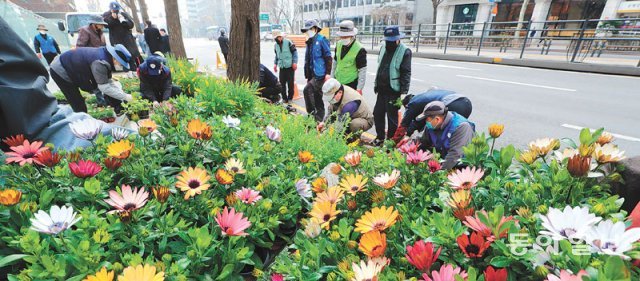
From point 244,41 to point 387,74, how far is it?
1.93 meters

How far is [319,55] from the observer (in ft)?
16.9

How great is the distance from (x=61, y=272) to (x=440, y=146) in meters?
2.44

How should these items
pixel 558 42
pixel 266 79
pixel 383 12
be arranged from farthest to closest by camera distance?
pixel 383 12 < pixel 558 42 < pixel 266 79

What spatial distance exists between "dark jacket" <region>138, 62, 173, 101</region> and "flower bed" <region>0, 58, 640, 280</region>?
2882mm

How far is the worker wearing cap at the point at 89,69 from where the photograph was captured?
3604 millimetres

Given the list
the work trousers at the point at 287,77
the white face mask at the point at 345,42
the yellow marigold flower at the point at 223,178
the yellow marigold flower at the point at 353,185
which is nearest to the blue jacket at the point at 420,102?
the white face mask at the point at 345,42

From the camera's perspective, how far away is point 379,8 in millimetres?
37125

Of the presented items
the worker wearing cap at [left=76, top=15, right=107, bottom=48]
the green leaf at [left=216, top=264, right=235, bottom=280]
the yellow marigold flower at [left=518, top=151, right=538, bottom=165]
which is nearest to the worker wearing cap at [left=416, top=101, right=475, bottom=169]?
the yellow marigold flower at [left=518, top=151, right=538, bottom=165]

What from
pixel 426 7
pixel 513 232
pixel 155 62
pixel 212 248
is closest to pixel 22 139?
pixel 212 248

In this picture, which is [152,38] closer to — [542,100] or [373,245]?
[542,100]

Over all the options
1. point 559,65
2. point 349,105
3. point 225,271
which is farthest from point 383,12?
point 225,271

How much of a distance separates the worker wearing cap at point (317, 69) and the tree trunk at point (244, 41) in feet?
3.57

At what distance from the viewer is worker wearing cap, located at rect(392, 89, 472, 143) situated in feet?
9.63

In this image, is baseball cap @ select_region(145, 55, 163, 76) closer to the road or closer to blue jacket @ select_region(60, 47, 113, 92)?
blue jacket @ select_region(60, 47, 113, 92)
